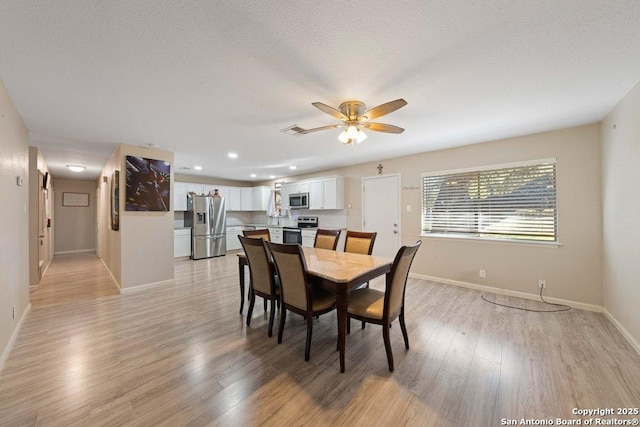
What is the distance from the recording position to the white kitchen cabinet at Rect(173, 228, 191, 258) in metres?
6.23

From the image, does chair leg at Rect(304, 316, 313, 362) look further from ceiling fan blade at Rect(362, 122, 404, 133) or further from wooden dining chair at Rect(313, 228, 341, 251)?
ceiling fan blade at Rect(362, 122, 404, 133)

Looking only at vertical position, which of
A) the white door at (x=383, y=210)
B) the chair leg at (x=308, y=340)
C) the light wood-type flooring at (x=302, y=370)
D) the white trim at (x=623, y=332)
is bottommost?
the light wood-type flooring at (x=302, y=370)

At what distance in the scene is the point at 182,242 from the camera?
6.38 meters

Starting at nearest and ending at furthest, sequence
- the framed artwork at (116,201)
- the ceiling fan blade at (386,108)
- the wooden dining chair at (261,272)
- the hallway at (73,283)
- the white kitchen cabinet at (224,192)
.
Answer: the ceiling fan blade at (386,108)
the wooden dining chair at (261,272)
the hallway at (73,283)
the framed artwork at (116,201)
the white kitchen cabinet at (224,192)

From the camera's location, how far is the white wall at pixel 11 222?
205cm

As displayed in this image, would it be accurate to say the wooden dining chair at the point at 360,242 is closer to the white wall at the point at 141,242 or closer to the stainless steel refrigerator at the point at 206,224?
the white wall at the point at 141,242

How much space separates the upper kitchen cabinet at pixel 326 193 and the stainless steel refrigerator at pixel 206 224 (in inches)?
104

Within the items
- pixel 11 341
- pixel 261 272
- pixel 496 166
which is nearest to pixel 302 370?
pixel 261 272

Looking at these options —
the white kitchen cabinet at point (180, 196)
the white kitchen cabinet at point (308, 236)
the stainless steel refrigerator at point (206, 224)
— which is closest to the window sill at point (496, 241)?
the white kitchen cabinet at point (308, 236)

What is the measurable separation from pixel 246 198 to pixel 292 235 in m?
2.39

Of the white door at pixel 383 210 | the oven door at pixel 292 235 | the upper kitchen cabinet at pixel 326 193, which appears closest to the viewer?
the white door at pixel 383 210

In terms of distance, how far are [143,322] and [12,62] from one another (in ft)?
8.17

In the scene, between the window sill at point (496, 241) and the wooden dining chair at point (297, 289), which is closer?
the wooden dining chair at point (297, 289)

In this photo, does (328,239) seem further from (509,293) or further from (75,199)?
(75,199)
